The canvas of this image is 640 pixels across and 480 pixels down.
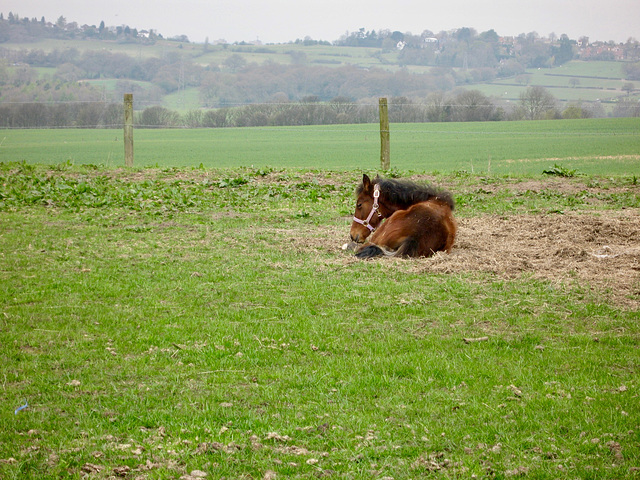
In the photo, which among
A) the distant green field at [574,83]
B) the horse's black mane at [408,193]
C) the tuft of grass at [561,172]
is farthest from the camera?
the distant green field at [574,83]

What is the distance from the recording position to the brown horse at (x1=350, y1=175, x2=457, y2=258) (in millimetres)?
8039

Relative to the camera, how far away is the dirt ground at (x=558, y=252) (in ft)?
22.0

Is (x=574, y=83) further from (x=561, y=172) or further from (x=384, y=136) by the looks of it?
(x=384, y=136)

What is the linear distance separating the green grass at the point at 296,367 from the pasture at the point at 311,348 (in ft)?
0.06

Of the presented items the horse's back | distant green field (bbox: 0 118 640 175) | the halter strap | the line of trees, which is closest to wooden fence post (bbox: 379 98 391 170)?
distant green field (bbox: 0 118 640 175)

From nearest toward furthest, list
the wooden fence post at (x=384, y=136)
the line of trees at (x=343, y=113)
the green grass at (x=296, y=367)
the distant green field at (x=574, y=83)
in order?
the green grass at (x=296, y=367)
the wooden fence post at (x=384, y=136)
the line of trees at (x=343, y=113)
the distant green field at (x=574, y=83)

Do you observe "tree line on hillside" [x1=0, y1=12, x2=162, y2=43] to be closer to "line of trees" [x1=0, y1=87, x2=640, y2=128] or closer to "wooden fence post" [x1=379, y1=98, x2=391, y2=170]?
"line of trees" [x1=0, y1=87, x2=640, y2=128]

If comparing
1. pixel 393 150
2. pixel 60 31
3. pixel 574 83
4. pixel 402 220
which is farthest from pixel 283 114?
pixel 60 31

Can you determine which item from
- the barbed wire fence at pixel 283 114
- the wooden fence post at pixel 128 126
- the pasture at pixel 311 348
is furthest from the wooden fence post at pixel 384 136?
the barbed wire fence at pixel 283 114

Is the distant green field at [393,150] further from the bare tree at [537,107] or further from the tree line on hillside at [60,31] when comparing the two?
the tree line on hillside at [60,31]

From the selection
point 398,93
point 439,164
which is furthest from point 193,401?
point 398,93

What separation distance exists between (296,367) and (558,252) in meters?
4.71

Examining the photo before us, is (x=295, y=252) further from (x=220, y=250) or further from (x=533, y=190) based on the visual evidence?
→ (x=533, y=190)

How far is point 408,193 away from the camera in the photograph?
8.80 meters
